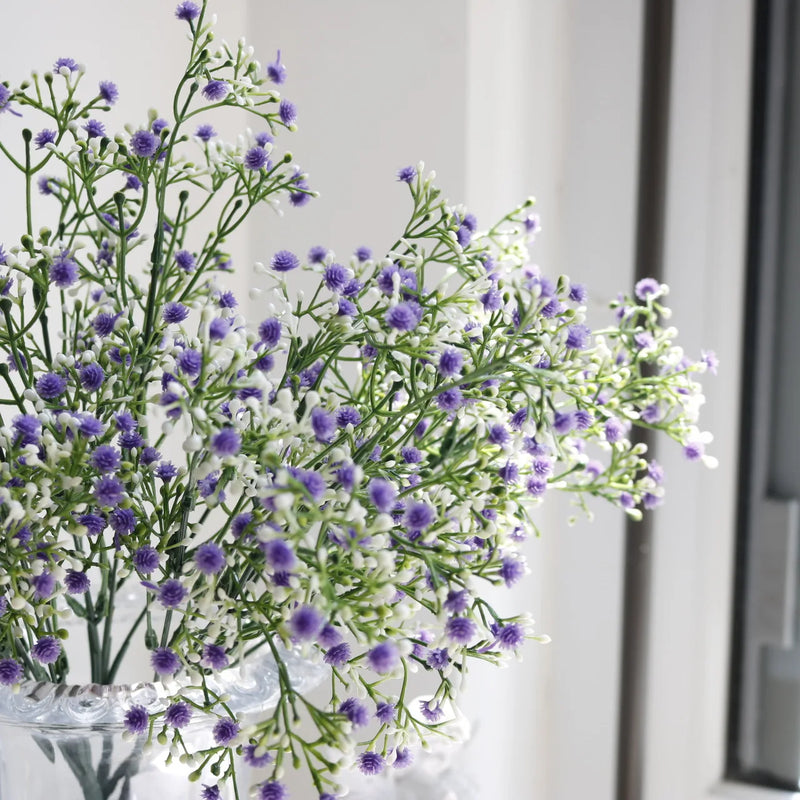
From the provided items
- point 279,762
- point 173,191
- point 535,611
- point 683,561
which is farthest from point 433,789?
point 173,191

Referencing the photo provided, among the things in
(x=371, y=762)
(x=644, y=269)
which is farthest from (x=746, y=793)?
(x=371, y=762)

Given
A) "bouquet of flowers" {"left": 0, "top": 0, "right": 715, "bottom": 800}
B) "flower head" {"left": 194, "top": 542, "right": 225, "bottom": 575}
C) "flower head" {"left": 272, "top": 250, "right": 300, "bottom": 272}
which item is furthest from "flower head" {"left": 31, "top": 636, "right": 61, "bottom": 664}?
"flower head" {"left": 272, "top": 250, "right": 300, "bottom": 272}

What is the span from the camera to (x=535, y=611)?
0.99 meters

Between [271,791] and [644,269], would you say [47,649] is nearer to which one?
[271,791]

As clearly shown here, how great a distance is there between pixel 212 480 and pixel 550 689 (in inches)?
24.8

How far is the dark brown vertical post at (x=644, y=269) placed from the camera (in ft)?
3.17

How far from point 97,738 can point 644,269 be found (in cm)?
68

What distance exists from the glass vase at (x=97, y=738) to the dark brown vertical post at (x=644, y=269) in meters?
0.49

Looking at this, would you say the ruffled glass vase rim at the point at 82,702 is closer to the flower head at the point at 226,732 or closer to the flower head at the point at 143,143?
the flower head at the point at 226,732

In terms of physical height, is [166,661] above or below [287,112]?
below

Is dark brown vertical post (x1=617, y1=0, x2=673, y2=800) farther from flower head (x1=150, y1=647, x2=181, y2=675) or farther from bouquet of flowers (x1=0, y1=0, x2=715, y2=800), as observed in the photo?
flower head (x1=150, y1=647, x2=181, y2=675)

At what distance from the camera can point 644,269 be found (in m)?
0.99

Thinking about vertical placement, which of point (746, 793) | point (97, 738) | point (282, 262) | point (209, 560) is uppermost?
point (282, 262)

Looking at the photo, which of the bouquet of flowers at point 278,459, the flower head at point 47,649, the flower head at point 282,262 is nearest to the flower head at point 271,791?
the bouquet of flowers at point 278,459
